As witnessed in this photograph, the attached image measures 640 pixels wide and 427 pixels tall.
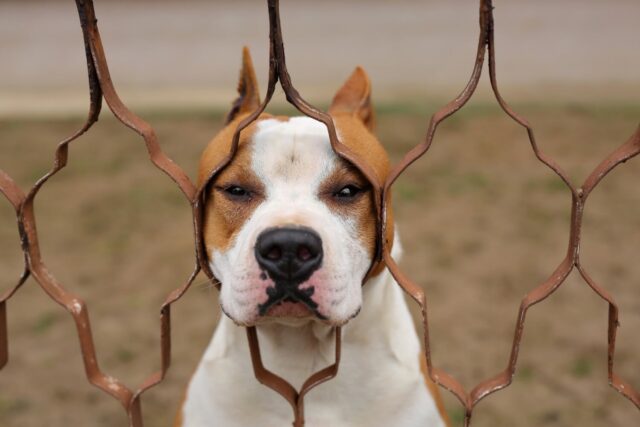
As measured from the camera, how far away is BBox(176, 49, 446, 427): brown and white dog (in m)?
1.94

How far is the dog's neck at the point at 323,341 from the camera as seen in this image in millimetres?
2332

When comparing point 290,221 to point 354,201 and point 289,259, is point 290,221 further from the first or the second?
point 354,201

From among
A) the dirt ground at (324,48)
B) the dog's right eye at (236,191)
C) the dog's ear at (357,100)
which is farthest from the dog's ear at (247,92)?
the dirt ground at (324,48)

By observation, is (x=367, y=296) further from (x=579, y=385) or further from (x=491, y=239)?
(x=491, y=239)

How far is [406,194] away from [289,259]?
3767mm

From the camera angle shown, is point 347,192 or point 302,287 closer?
point 302,287

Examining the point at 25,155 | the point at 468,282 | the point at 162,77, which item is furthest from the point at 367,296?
the point at 162,77

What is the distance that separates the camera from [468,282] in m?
4.52

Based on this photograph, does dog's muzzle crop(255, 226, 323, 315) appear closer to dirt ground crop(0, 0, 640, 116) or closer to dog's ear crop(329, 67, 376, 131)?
dog's ear crop(329, 67, 376, 131)

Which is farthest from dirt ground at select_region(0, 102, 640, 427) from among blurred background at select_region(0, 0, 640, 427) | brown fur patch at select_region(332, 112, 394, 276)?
brown fur patch at select_region(332, 112, 394, 276)

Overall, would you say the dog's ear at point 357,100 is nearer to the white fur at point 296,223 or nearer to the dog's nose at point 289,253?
the white fur at point 296,223

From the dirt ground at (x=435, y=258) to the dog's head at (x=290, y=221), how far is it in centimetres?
160

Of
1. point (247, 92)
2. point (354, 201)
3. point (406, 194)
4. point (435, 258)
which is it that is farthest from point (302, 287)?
point (406, 194)

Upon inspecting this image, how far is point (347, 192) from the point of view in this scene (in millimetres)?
2180
